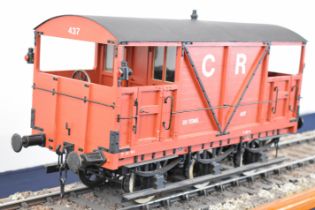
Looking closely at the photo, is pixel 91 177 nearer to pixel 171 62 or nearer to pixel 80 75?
pixel 80 75

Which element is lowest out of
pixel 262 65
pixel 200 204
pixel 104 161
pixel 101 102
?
pixel 200 204

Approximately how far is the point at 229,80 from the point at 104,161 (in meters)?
3.67

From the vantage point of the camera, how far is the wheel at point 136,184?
1071 cm

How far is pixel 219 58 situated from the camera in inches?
458

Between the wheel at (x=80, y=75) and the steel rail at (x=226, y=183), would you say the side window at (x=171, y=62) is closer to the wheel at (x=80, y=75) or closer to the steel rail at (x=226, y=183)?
the wheel at (x=80, y=75)

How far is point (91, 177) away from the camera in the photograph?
39.3 feet

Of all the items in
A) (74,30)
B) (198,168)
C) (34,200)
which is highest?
(74,30)

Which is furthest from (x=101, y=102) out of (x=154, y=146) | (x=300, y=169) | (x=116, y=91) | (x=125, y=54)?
(x=300, y=169)

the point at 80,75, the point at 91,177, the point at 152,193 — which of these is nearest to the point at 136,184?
the point at 152,193

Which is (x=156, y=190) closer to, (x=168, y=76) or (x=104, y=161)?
(x=104, y=161)

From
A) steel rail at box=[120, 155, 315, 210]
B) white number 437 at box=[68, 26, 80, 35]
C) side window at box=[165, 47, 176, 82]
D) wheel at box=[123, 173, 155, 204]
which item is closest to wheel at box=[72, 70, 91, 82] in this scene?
white number 437 at box=[68, 26, 80, 35]

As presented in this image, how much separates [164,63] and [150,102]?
1.17 m

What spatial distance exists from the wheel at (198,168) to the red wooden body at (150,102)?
44 cm

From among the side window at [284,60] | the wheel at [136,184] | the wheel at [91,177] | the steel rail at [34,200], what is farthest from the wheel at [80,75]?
the side window at [284,60]
